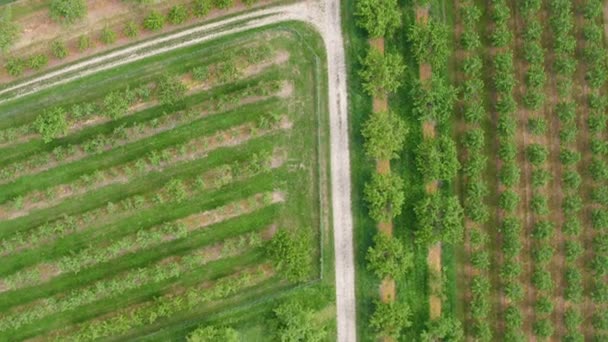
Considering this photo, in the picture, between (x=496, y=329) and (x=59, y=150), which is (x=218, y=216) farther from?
(x=496, y=329)

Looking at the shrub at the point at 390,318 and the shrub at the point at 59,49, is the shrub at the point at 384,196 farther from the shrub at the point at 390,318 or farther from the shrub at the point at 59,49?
the shrub at the point at 59,49

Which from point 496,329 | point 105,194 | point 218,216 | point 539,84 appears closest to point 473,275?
point 496,329

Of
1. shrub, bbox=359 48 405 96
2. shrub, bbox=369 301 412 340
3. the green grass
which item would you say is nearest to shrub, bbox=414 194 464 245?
the green grass

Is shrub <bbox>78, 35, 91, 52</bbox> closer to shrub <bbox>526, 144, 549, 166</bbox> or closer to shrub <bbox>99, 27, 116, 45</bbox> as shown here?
shrub <bbox>99, 27, 116, 45</bbox>

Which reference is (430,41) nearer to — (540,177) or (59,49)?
(540,177)

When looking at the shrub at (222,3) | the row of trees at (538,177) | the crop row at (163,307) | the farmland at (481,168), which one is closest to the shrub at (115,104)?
the shrub at (222,3)

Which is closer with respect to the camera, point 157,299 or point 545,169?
point 157,299

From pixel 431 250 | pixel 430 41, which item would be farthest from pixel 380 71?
pixel 431 250
